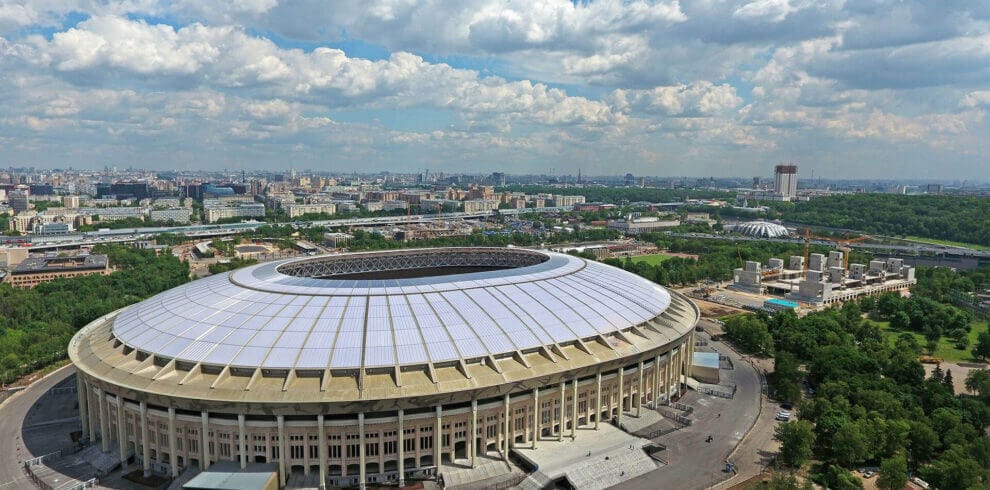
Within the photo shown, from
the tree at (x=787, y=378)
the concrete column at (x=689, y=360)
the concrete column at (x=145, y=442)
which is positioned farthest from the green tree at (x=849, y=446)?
the concrete column at (x=145, y=442)

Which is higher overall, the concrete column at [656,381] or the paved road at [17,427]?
the concrete column at [656,381]

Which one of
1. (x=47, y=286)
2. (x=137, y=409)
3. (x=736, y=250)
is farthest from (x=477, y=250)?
(x=736, y=250)

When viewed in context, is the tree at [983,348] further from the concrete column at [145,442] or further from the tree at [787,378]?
the concrete column at [145,442]

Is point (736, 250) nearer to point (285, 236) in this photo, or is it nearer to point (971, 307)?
point (971, 307)

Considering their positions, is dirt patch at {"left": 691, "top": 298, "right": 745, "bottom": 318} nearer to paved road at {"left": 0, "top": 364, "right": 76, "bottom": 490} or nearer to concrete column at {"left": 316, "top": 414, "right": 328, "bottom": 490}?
concrete column at {"left": 316, "top": 414, "right": 328, "bottom": 490}

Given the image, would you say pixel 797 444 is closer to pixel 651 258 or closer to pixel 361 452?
pixel 361 452

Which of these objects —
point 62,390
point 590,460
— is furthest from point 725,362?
point 62,390
